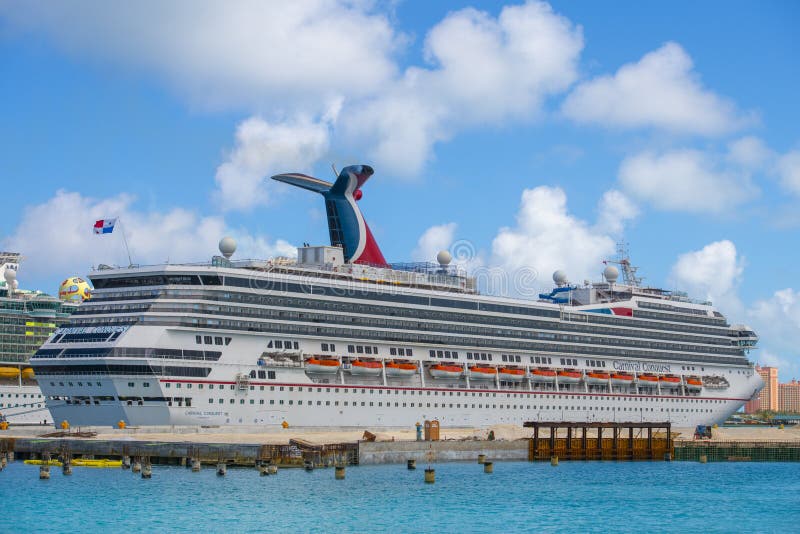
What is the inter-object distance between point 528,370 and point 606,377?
10.3m

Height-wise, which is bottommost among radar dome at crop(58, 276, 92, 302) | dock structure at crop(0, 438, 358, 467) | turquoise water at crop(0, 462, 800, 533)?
turquoise water at crop(0, 462, 800, 533)

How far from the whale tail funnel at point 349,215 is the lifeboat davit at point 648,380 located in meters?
28.6

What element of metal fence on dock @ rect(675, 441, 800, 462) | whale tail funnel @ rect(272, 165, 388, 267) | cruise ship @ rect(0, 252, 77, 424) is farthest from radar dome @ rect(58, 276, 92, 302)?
metal fence on dock @ rect(675, 441, 800, 462)

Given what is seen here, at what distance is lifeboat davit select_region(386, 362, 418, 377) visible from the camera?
83500 mm

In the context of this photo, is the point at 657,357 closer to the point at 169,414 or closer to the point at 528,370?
the point at 528,370

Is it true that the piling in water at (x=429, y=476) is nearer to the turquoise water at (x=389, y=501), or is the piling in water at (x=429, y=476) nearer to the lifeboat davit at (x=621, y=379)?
the turquoise water at (x=389, y=501)

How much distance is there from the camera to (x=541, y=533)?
4488 cm

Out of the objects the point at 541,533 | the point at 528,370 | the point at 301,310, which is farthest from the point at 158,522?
the point at 528,370

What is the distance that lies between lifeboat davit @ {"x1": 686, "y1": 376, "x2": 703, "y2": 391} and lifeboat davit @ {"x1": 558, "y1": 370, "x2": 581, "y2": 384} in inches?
642

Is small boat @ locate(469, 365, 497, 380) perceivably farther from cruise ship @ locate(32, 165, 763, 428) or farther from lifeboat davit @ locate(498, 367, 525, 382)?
lifeboat davit @ locate(498, 367, 525, 382)

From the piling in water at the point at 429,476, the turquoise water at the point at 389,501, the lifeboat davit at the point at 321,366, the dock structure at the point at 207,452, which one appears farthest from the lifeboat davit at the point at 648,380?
the piling in water at the point at 429,476

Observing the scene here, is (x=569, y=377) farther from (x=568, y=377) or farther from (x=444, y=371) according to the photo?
(x=444, y=371)

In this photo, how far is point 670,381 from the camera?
4190 inches

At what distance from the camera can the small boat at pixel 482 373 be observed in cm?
8906
